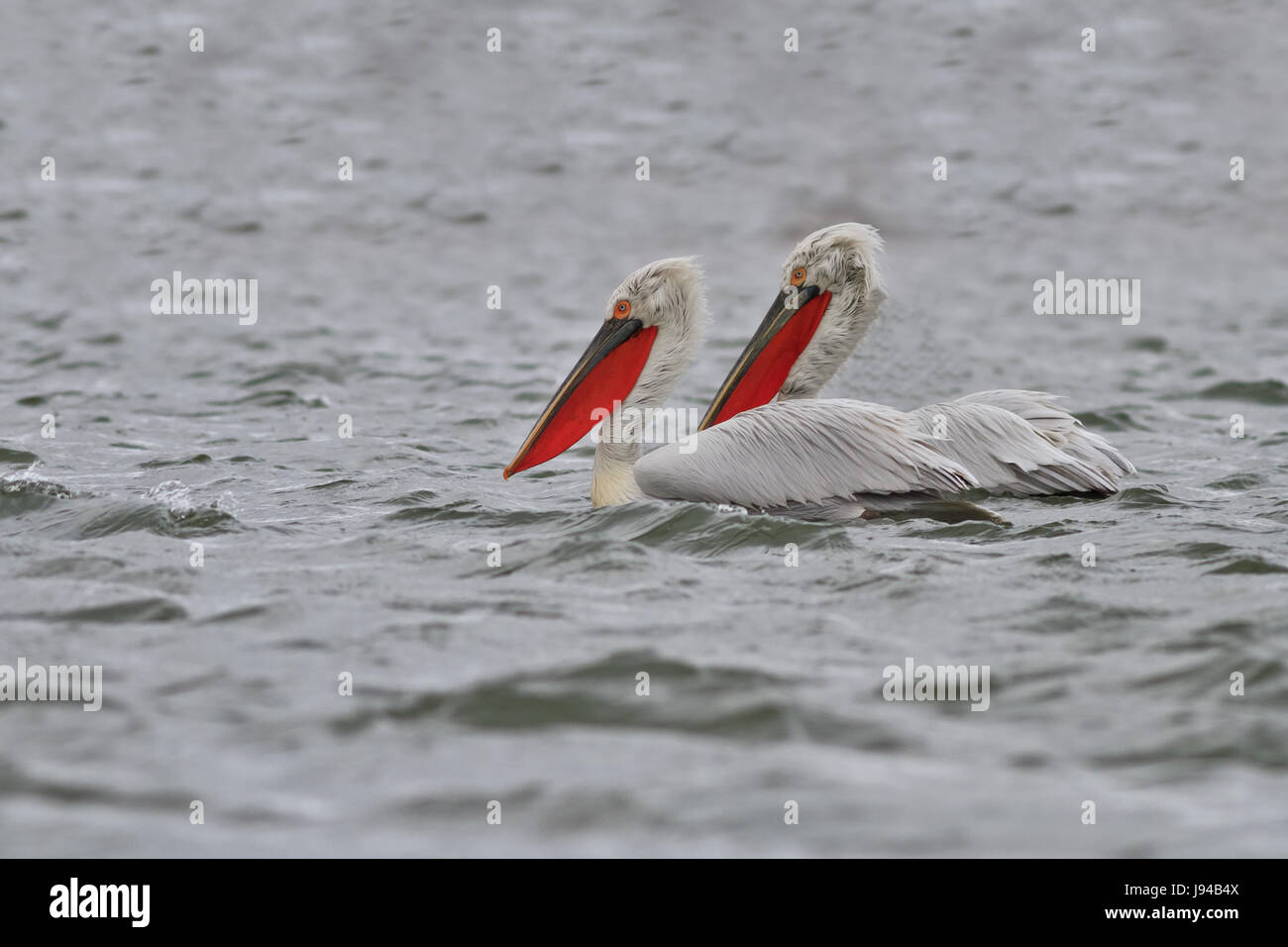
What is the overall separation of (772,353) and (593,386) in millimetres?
851

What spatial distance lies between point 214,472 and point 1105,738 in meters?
4.48

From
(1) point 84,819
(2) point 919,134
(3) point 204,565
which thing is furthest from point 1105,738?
(2) point 919,134

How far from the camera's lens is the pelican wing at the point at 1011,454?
18.9 feet

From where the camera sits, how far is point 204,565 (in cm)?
477

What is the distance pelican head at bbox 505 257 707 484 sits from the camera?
6.08 meters

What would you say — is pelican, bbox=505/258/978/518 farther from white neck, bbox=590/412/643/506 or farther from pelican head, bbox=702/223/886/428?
pelican head, bbox=702/223/886/428

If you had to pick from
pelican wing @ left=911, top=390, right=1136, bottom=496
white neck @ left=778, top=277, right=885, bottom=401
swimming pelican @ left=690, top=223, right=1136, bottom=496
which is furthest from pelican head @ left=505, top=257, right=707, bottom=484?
pelican wing @ left=911, top=390, right=1136, bottom=496

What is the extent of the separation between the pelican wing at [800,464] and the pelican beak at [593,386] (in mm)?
508

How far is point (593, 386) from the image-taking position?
241 inches

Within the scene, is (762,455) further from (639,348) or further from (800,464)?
(639,348)

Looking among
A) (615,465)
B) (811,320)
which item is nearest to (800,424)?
(615,465)

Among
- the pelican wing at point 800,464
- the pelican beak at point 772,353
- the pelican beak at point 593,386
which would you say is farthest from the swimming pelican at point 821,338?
the pelican wing at point 800,464

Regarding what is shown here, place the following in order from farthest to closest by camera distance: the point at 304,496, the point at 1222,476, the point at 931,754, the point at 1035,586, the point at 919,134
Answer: the point at 919,134 → the point at 1222,476 → the point at 304,496 → the point at 1035,586 → the point at 931,754

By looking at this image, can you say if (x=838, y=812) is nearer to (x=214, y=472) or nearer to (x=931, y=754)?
(x=931, y=754)
